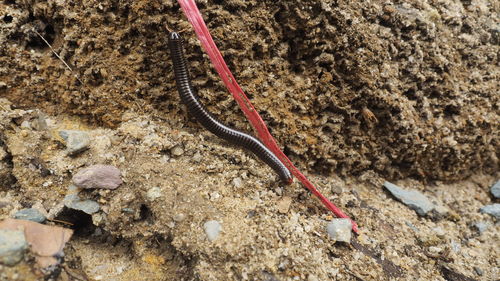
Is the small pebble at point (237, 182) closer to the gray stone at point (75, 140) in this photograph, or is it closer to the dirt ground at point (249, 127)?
the dirt ground at point (249, 127)

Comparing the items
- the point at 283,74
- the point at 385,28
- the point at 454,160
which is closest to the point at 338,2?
the point at 385,28

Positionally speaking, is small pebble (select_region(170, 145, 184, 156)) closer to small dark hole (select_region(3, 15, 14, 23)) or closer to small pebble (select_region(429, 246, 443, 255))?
small dark hole (select_region(3, 15, 14, 23))

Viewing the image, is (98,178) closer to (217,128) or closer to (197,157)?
(197,157)

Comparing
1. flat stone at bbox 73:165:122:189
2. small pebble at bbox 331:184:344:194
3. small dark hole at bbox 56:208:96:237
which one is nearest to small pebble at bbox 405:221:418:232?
small pebble at bbox 331:184:344:194

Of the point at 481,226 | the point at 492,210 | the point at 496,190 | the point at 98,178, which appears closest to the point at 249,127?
the point at 98,178

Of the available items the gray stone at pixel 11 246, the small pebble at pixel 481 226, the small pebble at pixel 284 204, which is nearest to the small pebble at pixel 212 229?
the small pebble at pixel 284 204

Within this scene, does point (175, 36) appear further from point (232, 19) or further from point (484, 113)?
point (484, 113)
